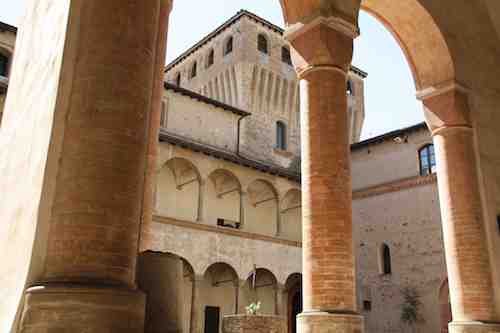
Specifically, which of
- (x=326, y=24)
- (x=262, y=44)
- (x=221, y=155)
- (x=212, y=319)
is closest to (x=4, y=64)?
(x=221, y=155)

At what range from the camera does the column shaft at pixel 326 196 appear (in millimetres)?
6047

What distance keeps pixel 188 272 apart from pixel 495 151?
13.3m

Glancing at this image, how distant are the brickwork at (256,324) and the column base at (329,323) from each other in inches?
138

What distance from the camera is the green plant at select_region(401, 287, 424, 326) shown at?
72.4ft

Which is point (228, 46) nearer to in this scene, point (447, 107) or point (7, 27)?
point (7, 27)

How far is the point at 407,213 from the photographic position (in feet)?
77.8

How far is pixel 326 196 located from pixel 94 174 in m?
3.56

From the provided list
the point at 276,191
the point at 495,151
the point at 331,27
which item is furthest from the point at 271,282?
the point at 331,27

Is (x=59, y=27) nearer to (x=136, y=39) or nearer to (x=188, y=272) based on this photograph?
(x=136, y=39)

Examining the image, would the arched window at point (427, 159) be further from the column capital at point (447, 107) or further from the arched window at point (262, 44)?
the column capital at point (447, 107)

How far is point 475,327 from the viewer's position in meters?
7.55

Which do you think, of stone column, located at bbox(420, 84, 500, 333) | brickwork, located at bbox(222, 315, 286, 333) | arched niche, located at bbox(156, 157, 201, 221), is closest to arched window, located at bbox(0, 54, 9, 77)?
arched niche, located at bbox(156, 157, 201, 221)

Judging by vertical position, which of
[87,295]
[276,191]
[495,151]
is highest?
[276,191]

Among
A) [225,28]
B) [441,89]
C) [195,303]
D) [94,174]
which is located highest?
[225,28]
